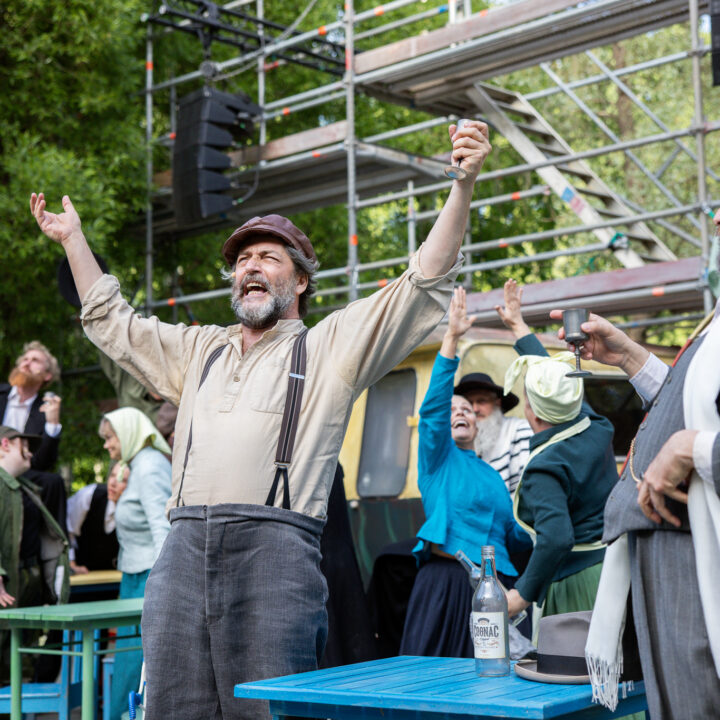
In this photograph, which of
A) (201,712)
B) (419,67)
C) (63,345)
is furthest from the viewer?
(63,345)

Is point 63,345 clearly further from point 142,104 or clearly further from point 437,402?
point 437,402

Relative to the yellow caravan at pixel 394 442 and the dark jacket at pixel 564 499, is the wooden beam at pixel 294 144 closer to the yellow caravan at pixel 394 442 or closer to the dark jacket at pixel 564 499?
the yellow caravan at pixel 394 442

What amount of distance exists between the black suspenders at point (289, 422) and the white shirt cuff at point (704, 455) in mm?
1248

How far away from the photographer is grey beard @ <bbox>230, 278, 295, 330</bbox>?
3494 mm

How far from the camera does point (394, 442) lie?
22.5ft

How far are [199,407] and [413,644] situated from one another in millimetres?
2114

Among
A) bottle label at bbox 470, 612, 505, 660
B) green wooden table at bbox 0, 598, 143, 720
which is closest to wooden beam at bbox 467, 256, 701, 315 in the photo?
green wooden table at bbox 0, 598, 143, 720

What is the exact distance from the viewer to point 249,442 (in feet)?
10.7

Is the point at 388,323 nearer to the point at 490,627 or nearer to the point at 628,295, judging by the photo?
the point at 490,627

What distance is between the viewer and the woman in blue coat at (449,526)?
4.82 metres

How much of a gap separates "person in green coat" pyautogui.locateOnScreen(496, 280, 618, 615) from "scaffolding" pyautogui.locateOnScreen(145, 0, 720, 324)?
3380 mm

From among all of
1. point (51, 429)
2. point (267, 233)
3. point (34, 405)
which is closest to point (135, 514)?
point (51, 429)

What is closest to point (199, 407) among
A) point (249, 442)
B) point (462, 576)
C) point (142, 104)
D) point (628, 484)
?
point (249, 442)

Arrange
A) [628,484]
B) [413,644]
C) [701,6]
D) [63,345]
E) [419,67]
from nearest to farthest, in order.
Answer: [628,484], [413,644], [701,6], [419,67], [63,345]
